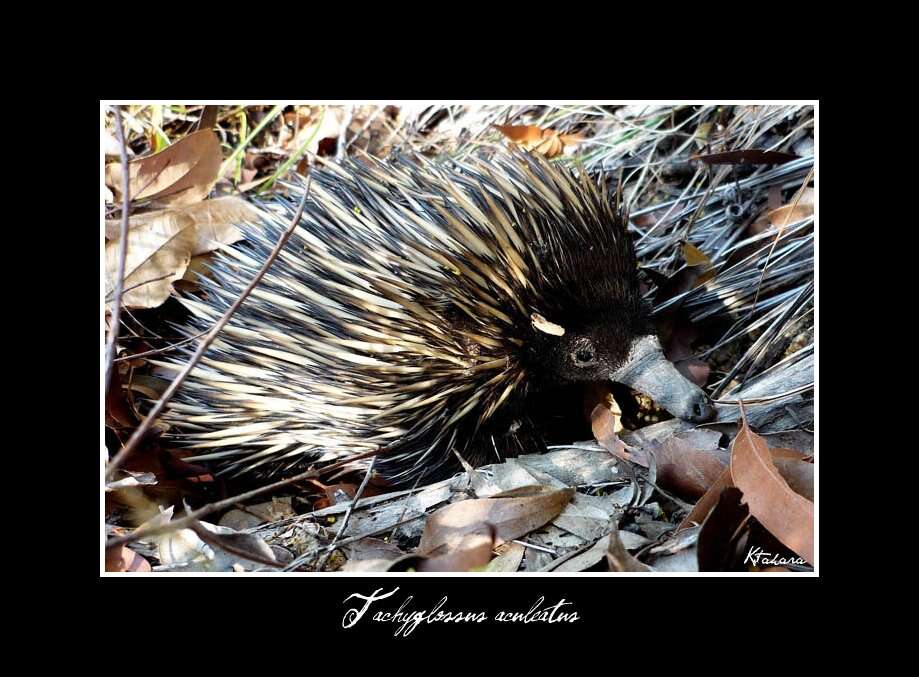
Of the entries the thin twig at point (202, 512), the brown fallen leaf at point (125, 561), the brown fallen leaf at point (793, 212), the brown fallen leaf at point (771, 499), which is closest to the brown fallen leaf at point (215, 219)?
the thin twig at point (202, 512)

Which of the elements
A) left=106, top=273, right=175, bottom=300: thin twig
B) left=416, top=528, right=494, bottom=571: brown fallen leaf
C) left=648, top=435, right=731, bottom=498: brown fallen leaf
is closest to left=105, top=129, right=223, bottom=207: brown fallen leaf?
left=106, top=273, right=175, bottom=300: thin twig

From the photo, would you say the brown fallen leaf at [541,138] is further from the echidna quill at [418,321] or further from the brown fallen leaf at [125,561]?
the brown fallen leaf at [125,561]

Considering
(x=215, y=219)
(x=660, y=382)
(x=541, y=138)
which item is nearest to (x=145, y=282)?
(x=215, y=219)

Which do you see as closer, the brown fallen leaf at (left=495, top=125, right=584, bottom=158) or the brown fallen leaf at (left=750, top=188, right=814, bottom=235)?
the brown fallen leaf at (left=750, top=188, right=814, bottom=235)

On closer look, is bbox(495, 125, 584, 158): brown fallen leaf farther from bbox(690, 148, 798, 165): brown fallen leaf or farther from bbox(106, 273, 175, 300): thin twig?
bbox(106, 273, 175, 300): thin twig

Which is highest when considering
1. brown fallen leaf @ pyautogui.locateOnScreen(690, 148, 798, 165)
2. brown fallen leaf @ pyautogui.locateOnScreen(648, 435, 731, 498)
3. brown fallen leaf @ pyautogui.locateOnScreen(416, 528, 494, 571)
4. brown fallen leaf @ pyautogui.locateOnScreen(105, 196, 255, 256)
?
brown fallen leaf @ pyautogui.locateOnScreen(690, 148, 798, 165)

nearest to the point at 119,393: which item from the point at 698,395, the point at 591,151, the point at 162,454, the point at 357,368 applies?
the point at 162,454
